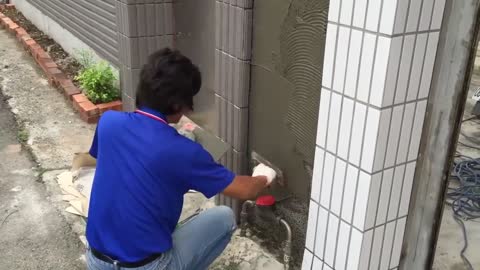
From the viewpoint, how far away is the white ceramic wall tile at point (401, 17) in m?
1.86

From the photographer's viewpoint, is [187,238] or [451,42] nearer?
[451,42]

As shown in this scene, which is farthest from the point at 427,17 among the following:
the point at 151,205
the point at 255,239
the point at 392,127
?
the point at 255,239

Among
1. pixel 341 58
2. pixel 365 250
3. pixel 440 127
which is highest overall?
pixel 341 58

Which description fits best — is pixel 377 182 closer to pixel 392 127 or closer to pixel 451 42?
pixel 392 127

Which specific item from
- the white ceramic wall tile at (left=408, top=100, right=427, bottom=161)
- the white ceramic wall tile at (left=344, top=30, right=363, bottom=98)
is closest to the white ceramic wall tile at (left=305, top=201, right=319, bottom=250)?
the white ceramic wall tile at (left=408, top=100, right=427, bottom=161)

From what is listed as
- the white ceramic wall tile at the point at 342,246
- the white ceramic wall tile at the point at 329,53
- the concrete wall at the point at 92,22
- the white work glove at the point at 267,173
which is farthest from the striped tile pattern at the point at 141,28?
the white ceramic wall tile at the point at 342,246

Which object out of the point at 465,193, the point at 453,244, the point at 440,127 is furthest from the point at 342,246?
the point at 465,193

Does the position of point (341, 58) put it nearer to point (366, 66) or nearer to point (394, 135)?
point (366, 66)

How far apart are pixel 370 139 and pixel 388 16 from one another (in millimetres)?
455

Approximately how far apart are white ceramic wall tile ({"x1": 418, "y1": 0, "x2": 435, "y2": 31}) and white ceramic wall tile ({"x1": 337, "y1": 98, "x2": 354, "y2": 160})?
374 millimetres

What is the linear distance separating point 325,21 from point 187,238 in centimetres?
125

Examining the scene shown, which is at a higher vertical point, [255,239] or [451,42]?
[451,42]

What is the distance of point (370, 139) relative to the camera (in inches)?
80.1

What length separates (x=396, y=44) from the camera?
1.90 m
